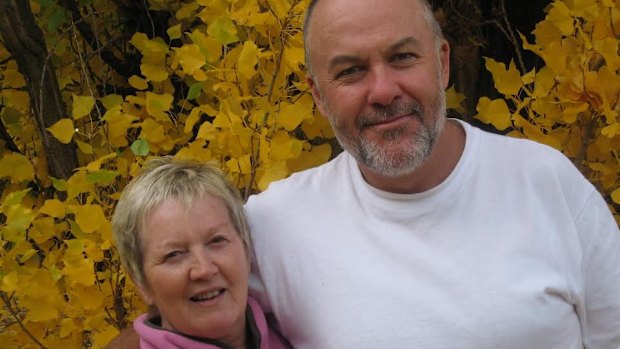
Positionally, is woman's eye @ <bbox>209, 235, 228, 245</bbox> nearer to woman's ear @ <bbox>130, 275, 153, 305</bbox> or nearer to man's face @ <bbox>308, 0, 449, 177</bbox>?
woman's ear @ <bbox>130, 275, 153, 305</bbox>

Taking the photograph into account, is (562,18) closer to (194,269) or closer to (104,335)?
(194,269)

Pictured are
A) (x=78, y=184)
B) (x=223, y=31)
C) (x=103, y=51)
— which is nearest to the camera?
(x=223, y=31)

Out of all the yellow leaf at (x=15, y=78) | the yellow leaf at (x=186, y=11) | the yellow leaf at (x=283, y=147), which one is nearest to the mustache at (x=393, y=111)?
the yellow leaf at (x=283, y=147)

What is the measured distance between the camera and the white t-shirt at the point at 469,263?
6.06ft

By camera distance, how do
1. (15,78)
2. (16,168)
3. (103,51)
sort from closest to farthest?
(16,168) → (15,78) → (103,51)

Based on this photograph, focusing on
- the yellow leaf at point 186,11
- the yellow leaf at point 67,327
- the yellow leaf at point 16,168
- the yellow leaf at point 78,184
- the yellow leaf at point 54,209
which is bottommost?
the yellow leaf at point 67,327


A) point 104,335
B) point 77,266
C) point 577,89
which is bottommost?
point 104,335

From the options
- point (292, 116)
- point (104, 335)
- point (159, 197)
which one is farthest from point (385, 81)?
point (104, 335)

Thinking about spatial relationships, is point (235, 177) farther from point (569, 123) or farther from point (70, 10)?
point (70, 10)

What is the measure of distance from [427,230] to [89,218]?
2.94 feet

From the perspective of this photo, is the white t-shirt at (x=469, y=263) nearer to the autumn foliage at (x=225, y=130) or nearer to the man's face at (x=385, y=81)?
the man's face at (x=385, y=81)

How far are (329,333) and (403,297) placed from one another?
0.64ft

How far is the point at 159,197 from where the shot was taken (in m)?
1.90

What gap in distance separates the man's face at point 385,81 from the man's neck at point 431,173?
40mm
